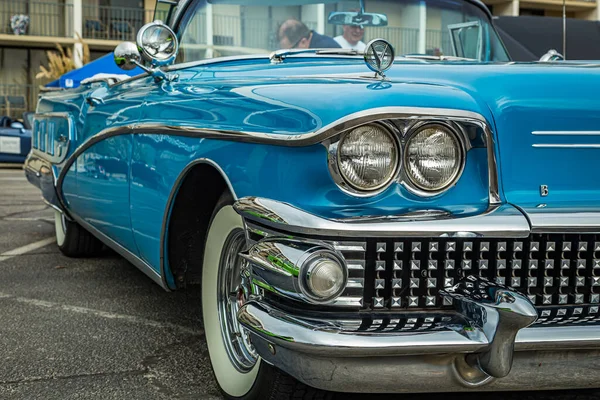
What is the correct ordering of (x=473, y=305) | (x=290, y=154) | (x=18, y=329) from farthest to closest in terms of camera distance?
1. (x=18, y=329)
2. (x=290, y=154)
3. (x=473, y=305)

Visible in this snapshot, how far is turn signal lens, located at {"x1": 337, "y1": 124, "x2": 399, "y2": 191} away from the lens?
2.04m

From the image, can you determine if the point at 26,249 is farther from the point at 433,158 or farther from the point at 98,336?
the point at 433,158

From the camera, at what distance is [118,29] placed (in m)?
24.3

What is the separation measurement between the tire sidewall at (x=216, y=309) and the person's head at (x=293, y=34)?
1.12 metres

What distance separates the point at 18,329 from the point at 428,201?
213 cm

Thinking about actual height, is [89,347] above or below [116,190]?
below

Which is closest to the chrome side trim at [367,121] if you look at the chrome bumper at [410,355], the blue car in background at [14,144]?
the chrome bumper at [410,355]

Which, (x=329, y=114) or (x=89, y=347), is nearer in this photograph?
(x=329, y=114)

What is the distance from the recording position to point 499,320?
1.88 meters

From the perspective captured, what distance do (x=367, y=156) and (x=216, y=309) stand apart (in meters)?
0.87

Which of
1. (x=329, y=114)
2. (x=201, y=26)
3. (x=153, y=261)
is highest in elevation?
(x=201, y=26)

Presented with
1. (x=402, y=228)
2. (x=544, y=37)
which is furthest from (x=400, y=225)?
(x=544, y=37)

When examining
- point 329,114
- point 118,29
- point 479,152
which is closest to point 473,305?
point 479,152

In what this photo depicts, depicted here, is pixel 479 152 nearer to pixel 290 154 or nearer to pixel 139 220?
pixel 290 154
